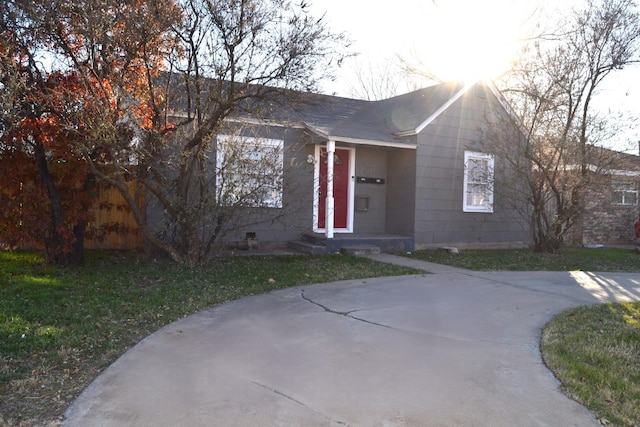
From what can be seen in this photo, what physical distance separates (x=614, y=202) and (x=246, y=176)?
1660 centimetres

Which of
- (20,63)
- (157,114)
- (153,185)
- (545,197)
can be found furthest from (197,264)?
(545,197)

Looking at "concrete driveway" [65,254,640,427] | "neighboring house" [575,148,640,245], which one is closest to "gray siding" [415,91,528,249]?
"neighboring house" [575,148,640,245]

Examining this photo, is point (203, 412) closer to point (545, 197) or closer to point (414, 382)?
point (414, 382)

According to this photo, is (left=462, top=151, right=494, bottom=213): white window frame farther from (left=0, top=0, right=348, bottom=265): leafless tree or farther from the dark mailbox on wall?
(left=0, top=0, right=348, bottom=265): leafless tree

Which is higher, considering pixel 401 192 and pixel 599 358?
pixel 401 192

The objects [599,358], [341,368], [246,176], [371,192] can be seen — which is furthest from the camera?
[371,192]

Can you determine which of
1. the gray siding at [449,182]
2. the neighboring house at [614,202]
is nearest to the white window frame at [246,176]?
the gray siding at [449,182]

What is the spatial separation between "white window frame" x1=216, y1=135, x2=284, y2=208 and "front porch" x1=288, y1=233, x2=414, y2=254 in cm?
350

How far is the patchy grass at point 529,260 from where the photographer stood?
12.3m

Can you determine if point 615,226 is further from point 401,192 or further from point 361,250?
point 361,250

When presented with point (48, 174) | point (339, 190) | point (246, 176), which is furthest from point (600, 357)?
point (339, 190)

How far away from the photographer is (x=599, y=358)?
209 inches

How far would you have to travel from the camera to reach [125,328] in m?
6.19

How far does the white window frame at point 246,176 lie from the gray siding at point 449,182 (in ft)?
19.8
